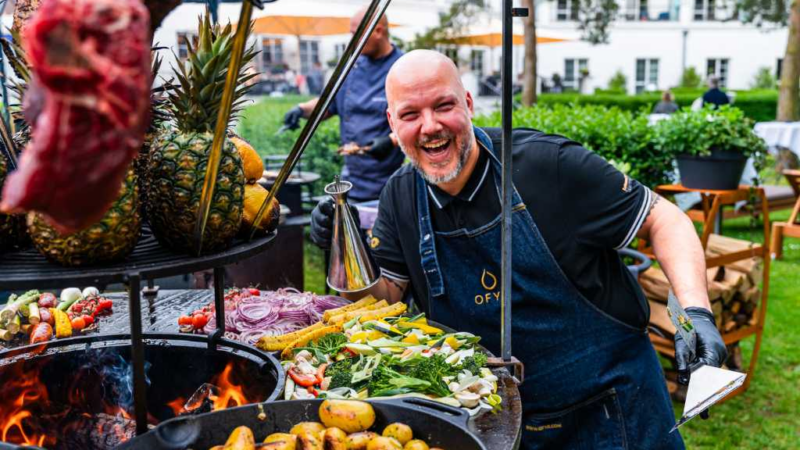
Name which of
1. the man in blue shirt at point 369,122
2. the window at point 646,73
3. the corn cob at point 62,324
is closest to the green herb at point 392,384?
the corn cob at point 62,324

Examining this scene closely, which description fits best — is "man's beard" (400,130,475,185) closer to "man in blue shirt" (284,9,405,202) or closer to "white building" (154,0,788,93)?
"man in blue shirt" (284,9,405,202)

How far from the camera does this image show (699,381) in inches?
66.7

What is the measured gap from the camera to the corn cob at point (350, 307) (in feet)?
7.74

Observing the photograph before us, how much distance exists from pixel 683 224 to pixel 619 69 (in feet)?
130

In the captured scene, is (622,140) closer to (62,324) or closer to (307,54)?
(62,324)

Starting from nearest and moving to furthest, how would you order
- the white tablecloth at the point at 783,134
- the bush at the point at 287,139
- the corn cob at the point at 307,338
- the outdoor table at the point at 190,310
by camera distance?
the outdoor table at the point at 190,310
the corn cob at the point at 307,338
the bush at the point at 287,139
the white tablecloth at the point at 783,134

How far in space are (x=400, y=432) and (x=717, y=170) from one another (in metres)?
4.68

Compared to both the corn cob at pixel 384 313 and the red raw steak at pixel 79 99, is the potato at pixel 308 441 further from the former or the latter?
the corn cob at pixel 384 313

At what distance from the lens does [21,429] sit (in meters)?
1.74

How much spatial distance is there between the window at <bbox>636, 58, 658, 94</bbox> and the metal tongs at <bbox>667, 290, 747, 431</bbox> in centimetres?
4133

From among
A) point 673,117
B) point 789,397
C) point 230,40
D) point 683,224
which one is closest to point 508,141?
point 230,40

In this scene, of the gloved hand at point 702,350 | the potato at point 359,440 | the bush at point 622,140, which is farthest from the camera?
the bush at point 622,140

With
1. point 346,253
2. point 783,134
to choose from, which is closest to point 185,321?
point 346,253

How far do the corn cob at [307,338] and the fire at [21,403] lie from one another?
0.61 meters
